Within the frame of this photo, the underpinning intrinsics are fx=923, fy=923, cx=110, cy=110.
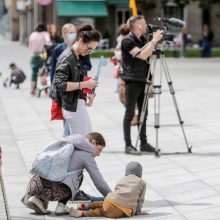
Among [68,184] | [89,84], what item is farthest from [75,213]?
[89,84]

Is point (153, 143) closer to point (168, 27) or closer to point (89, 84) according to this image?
point (168, 27)

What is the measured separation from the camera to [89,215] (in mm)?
8430

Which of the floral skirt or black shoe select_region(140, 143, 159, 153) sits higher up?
the floral skirt

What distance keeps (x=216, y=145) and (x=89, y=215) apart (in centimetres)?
521

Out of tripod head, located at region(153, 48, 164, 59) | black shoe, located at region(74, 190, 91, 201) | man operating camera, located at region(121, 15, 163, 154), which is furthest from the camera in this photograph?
man operating camera, located at region(121, 15, 163, 154)

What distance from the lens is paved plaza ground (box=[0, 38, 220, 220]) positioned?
905 cm

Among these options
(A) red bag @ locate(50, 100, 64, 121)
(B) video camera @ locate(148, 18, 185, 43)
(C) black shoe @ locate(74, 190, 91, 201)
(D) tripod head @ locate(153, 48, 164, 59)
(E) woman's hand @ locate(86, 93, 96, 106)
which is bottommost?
(C) black shoe @ locate(74, 190, 91, 201)

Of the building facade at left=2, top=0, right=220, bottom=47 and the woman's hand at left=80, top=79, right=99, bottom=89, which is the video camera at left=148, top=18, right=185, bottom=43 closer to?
the woman's hand at left=80, top=79, right=99, bottom=89

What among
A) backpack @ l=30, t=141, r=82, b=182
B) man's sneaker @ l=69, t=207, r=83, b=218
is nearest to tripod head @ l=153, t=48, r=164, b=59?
backpack @ l=30, t=141, r=82, b=182

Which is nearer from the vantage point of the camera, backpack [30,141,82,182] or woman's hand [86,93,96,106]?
backpack [30,141,82,182]

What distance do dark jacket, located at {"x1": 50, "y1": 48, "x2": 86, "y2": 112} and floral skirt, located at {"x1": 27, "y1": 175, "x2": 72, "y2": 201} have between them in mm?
1295

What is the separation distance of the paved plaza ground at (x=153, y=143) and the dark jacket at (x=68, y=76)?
3.21 feet

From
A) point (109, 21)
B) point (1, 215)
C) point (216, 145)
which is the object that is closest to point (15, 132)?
point (216, 145)

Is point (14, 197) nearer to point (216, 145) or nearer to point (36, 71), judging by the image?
point (216, 145)
